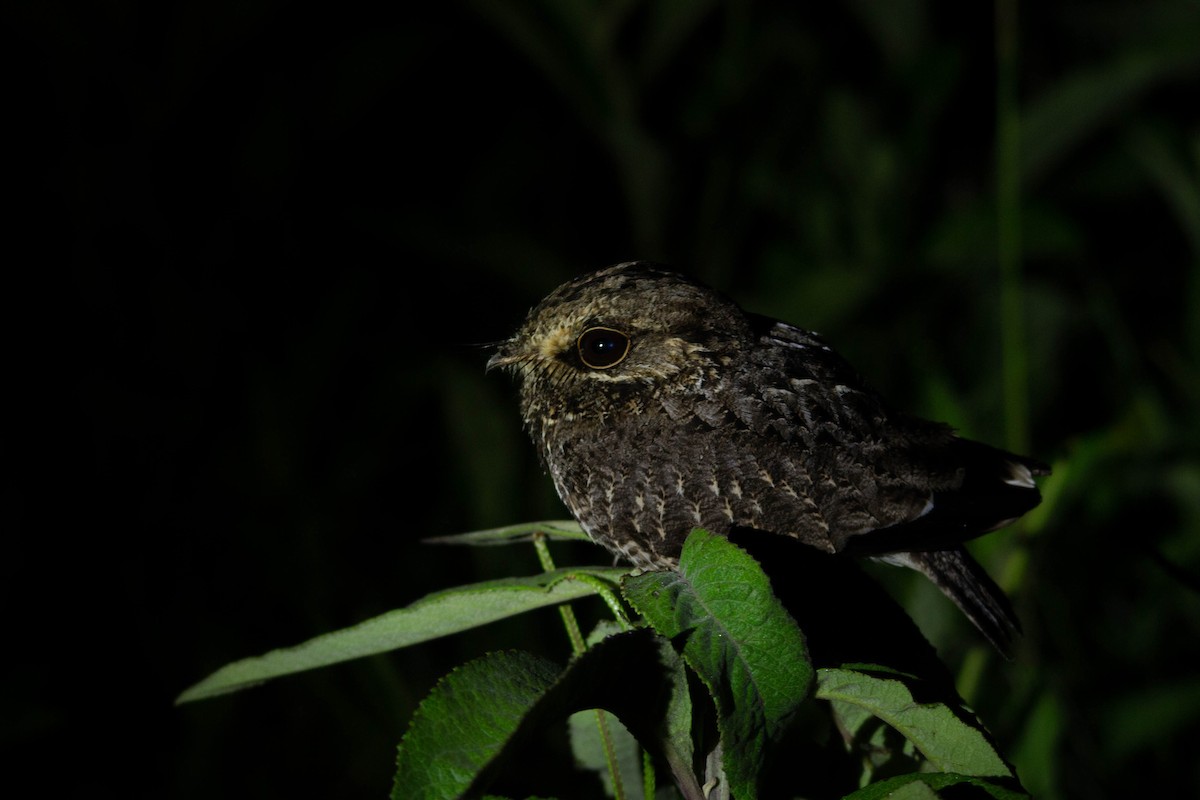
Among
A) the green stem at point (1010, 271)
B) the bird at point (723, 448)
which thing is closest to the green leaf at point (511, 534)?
the bird at point (723, 448)

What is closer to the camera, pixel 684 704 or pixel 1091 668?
pixel 684 704

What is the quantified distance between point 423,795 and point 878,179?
7.82ft

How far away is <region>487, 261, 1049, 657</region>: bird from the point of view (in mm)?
1193

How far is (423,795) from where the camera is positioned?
1.75 ft

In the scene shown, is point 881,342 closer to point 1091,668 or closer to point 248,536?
point 1091,668

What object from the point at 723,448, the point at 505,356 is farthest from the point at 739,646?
the point at 505,356

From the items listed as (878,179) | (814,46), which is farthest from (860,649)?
(814,46)

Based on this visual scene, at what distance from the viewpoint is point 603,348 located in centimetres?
123

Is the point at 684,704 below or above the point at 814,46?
below

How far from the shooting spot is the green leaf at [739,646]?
0.59 metres

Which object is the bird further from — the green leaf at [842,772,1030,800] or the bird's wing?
the green leaf at [842,772,1030,800]

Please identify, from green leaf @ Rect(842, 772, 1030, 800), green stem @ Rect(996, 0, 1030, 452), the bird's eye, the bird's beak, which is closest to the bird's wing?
the bird's eye

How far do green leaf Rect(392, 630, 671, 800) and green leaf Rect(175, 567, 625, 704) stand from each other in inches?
6.3

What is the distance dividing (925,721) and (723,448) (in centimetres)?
59
